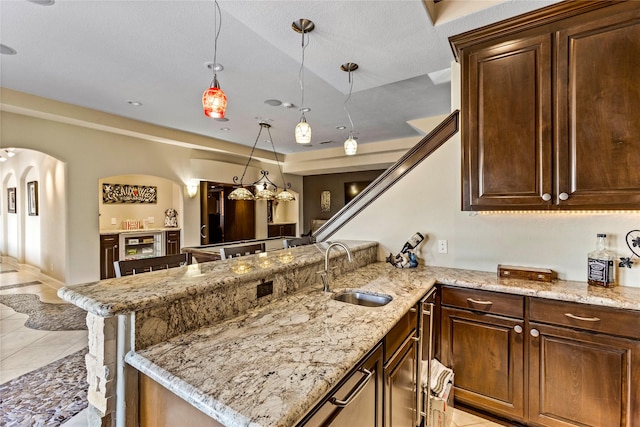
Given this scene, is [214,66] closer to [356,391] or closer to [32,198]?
[356,391]

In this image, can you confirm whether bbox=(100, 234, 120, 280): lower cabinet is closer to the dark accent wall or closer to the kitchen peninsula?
the kitchen peninsula

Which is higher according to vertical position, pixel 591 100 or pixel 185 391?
pixel 591 100

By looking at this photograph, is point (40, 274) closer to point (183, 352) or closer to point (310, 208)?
point (310, 208)

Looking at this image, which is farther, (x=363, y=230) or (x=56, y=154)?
(x=56, y=154)

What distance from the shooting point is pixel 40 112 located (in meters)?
4.09

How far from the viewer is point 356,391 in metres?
1.05

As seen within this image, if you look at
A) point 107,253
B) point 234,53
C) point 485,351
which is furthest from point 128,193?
point 485,351

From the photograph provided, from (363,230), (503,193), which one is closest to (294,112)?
(363,230)

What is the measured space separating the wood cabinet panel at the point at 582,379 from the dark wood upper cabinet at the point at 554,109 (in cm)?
79

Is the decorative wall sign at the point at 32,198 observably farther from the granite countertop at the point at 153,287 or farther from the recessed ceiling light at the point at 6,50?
the granite countertop at the point at 153,287

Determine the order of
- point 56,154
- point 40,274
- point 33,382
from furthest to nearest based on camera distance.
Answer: point 40,274 → point 56,154 → point 33,382

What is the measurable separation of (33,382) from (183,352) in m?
2.55

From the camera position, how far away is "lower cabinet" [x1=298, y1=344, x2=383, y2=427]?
35.3 inches

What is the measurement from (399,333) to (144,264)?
1899 millimetres
